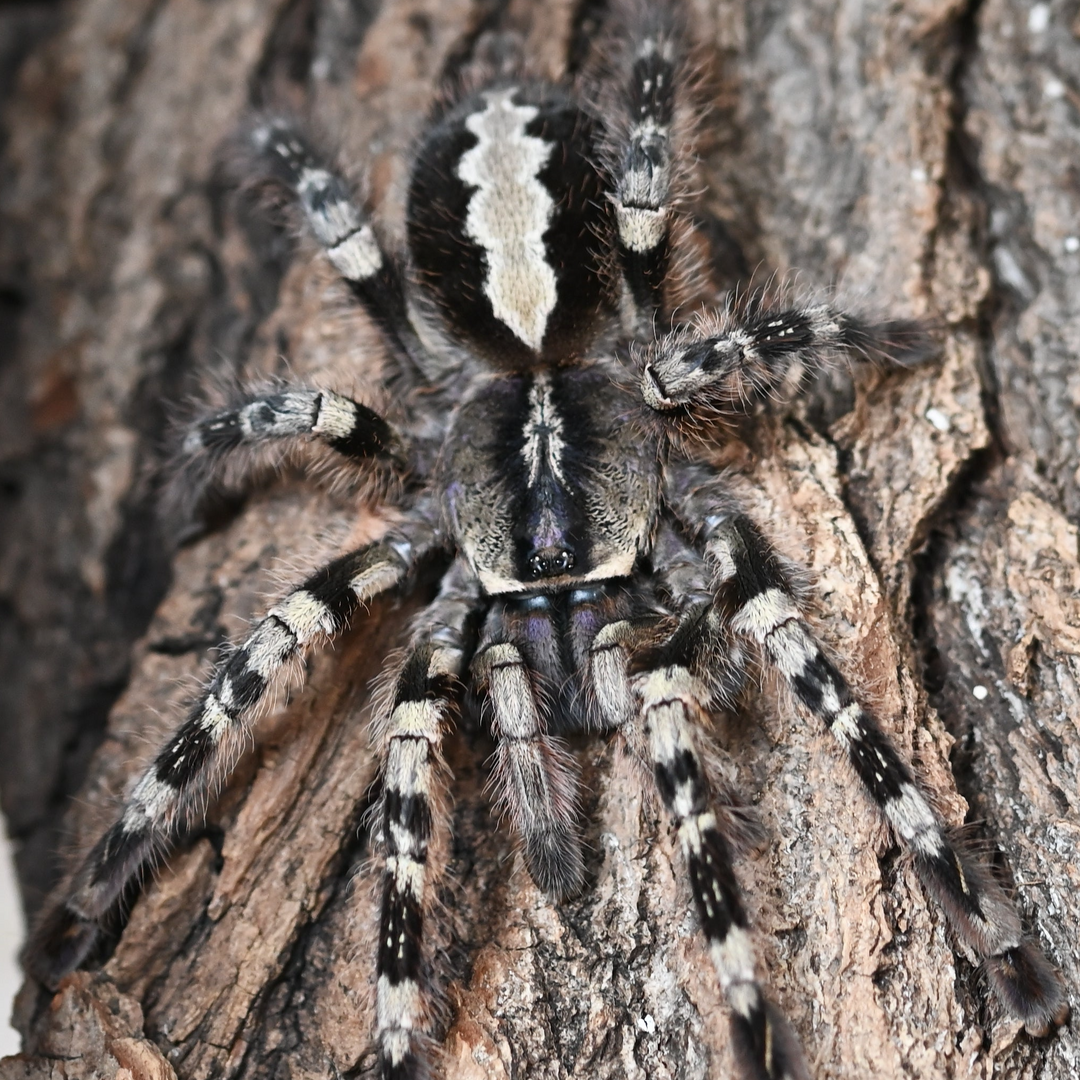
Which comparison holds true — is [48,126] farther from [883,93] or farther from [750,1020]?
[750,1020]

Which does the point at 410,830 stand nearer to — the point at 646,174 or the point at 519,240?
the point at 519,240

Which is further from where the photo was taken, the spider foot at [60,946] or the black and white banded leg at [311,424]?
the black and white banded leg at [311,424]

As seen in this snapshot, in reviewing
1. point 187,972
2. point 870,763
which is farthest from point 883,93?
point 187,972

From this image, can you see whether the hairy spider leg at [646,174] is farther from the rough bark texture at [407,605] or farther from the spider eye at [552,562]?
the spider eye at [552,562]

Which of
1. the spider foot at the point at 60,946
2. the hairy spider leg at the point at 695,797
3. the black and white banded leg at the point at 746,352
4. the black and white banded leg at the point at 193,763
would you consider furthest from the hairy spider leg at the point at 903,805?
the spider foot at the point at 60,946

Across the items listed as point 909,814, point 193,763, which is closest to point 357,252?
point 193,763

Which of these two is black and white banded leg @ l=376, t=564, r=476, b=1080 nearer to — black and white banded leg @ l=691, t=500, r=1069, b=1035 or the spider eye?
the spider eye
